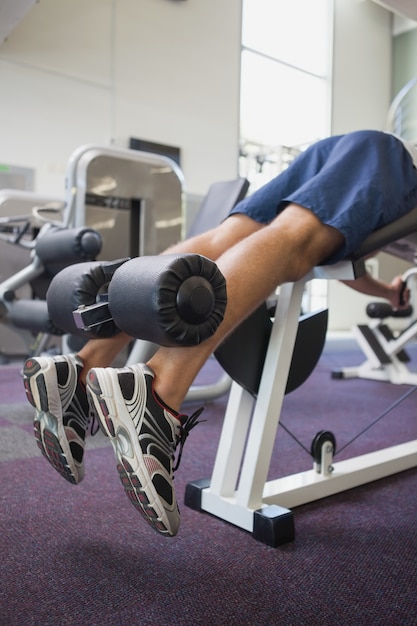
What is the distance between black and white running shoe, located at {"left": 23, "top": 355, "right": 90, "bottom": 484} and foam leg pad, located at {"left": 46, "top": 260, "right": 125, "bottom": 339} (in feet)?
0.26

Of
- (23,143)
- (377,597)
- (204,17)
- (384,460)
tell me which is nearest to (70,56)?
(23,143)

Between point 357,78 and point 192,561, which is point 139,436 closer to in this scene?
point 192,561

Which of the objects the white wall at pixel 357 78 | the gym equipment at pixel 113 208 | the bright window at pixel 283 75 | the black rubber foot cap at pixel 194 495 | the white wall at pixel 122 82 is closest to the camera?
the black rubber foot cap at pixel 194 495

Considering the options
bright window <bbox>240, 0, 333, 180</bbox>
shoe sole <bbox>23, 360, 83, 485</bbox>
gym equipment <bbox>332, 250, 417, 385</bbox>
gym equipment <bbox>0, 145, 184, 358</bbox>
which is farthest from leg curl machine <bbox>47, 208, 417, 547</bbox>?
bright window <bbox>240, 0, 333, 180</bbox>

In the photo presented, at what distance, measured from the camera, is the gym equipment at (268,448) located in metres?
1.00

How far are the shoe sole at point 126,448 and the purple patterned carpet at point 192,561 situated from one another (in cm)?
11

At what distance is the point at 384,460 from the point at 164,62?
4738 millimetres

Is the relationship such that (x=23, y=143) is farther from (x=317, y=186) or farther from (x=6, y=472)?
(x=317, y=186)

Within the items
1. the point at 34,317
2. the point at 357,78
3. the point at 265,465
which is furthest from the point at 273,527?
the point at 357,78

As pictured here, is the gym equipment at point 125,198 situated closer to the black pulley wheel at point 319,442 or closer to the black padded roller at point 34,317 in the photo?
the black padded roller at point 34,317

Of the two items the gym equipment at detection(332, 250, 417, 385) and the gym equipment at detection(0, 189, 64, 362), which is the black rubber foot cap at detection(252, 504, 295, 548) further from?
the gym equipment at detection(0, 189, 64, 362)

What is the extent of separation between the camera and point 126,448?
29.8 inches

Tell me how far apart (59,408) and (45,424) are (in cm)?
3

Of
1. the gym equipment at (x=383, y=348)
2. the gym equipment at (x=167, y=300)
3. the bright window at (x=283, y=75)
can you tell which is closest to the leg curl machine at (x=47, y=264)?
the gym equipment at (x=167, y=300)
